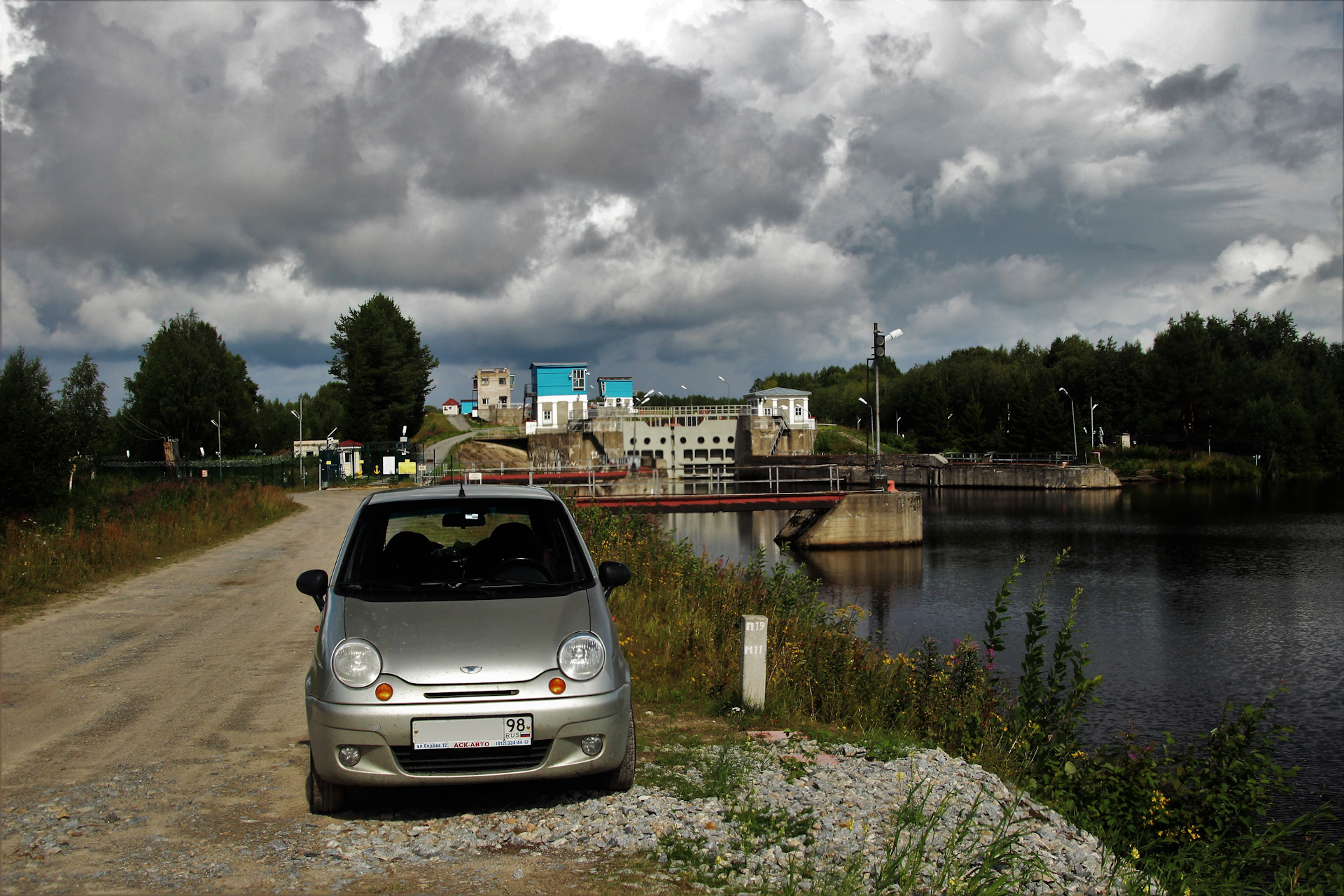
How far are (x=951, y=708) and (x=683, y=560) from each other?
9431mm

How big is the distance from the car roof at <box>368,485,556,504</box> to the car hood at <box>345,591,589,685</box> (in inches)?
42.2

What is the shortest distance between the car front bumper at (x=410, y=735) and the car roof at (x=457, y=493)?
1670mm

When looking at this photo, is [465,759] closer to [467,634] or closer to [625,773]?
[467,634]

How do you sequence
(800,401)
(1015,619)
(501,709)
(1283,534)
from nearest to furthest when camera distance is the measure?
(501,709)
(1015,619)
(1283,534)
(800,401)

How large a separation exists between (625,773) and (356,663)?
5.15 feet

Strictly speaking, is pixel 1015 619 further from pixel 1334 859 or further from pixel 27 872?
pixel 27 872

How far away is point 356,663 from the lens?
15.7ft

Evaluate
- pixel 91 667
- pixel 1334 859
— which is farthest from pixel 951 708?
pixel 91 667

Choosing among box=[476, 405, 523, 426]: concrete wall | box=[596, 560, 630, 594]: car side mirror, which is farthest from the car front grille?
box=[476, 405, 523, 426]: concrete wall

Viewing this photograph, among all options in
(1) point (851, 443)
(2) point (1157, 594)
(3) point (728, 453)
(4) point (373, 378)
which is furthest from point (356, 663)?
(1) point (851, 443)

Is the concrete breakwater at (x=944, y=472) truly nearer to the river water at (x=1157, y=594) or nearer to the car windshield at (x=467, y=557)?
the river water at (x=1157, y=594)

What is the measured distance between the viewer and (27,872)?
13.8 feet

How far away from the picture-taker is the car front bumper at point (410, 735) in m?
4.66

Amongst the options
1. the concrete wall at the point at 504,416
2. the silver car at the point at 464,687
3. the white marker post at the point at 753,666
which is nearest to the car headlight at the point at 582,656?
the silver car at the point at 464,687
